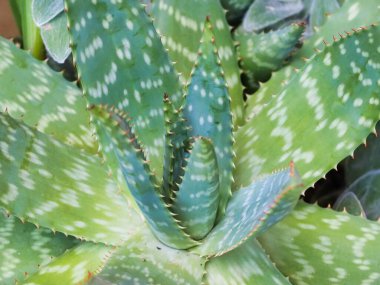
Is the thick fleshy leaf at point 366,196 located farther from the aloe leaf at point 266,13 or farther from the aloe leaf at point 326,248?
the aloe leaf at point 266,13

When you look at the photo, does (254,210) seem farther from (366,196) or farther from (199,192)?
(366,196)

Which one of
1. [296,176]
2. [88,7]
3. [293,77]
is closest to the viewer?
[296,176]

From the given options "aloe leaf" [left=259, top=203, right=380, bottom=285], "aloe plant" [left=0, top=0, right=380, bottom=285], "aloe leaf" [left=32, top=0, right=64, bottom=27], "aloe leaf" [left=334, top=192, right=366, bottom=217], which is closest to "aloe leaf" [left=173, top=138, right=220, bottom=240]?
"aloe plant" [left=0, top=0, right=380, bottom=285]

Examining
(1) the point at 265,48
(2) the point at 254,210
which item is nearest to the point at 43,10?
(1) the point at 265,48

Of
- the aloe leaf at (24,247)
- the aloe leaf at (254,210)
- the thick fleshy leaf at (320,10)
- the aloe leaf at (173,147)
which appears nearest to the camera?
the aloe leaf at (254,210)

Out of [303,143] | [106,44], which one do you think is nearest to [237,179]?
[303,143]

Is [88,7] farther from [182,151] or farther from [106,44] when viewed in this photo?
[182,151]

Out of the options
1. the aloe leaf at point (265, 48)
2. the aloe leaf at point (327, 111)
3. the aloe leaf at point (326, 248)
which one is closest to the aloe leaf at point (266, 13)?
the aloe leaf at point (265, 48)
